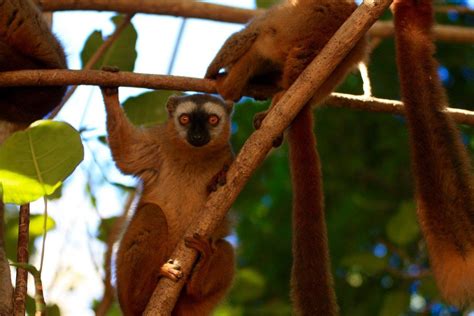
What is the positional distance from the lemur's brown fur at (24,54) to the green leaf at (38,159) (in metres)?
2.12

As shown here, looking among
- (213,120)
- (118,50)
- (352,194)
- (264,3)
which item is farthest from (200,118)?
(352,194)

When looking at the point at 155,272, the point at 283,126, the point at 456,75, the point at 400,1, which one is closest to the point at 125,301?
the point at 155,272

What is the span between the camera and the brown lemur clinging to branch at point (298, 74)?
526cm

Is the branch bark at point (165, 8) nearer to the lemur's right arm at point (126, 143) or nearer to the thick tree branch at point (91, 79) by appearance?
the lemur's right arm at point (126, 143)

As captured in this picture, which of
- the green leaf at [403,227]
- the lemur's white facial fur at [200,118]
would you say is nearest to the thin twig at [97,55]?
the lemur's white facial fur at [200,118]

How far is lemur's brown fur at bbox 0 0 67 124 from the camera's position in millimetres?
6680

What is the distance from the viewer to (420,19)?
5.50 m

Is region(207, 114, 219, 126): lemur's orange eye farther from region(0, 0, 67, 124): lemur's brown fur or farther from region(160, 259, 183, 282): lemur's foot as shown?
region(160, 259, 183, 282): lemur's foot

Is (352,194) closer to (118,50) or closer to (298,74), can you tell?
(118,50)

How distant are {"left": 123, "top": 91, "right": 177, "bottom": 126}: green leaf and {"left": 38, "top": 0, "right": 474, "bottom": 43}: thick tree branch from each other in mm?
1400

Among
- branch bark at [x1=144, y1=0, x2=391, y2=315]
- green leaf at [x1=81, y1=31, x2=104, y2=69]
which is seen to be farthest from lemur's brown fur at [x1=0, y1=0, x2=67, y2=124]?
branch bark at [x1=144, y1=0, x2=391, y2=315]

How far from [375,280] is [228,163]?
15.8ft

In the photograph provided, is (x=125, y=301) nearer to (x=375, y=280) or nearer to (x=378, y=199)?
(x=375, y=280)

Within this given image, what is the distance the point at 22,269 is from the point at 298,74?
111 inches
